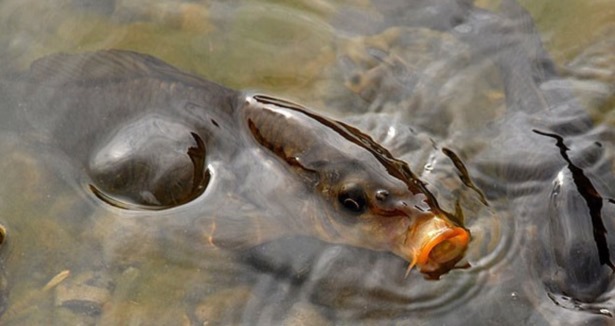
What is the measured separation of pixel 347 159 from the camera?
433cm

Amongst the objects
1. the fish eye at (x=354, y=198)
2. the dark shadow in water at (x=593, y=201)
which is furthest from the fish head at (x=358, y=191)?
the dark shadow in water at (x=593, y=201)

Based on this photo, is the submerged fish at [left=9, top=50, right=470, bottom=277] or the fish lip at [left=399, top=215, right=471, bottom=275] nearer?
the fish lip at [left=399, top=215, right=471, bottom=275]

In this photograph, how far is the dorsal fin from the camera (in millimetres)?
4910

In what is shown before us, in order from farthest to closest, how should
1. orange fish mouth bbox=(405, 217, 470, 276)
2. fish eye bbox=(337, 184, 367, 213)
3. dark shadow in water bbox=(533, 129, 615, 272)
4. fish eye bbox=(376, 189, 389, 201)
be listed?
fish eye bbox=(337, 184, 367, 213), fish eye bbox=(376, 189, 389, 201), dark shadow in water bbox=(533, 129, 615, 272), orange fish mouth bbox=(405, 217, 470, 276)

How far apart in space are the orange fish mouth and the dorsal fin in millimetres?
1782

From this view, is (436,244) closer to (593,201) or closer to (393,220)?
(393,220)

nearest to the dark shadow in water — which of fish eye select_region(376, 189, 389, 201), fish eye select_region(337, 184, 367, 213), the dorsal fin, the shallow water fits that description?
the shallow water

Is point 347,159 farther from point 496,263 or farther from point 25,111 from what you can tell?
point 25,111

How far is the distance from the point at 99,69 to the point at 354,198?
1.86 meters

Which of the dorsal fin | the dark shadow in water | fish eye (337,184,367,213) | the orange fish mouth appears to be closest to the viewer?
the orange fish mouth

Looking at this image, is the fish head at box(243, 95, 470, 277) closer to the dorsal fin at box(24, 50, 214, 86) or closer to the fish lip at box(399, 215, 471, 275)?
the fish lip at box(399, 215, 471, 275)

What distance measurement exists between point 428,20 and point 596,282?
2.22 m

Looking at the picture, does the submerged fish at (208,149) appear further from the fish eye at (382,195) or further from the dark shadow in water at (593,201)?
the dark shadow in water at (593,201)

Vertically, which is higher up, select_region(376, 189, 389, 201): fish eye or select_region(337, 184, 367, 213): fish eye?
select_region(376, 189, 389, 201): fish eye
